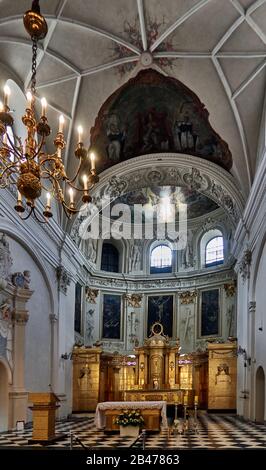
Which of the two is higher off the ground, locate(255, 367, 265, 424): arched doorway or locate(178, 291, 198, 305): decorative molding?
locate(178, 291, 198, 305): decorative molding

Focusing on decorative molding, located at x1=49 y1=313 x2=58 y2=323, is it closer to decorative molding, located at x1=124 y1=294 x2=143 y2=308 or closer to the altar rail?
the altar rail

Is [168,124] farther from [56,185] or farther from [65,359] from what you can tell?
[56,185]

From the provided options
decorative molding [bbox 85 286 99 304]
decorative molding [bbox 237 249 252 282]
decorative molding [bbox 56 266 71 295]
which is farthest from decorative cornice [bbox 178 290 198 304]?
decorative molding [bbox 56 266 71 295]

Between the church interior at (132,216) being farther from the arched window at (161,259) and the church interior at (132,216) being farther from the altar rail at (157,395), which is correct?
the arched window at (161,259)

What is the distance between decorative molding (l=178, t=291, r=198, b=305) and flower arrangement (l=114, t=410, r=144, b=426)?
15.3 m

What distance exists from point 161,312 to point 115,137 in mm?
12079

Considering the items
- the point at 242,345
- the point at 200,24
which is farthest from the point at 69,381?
the point at 200,24

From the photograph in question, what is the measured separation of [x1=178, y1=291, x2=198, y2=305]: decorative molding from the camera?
1150 inches

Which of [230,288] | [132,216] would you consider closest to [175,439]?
[230,288]

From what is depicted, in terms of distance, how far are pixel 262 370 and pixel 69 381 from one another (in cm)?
900

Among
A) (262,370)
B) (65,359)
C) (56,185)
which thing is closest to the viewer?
(56,185)

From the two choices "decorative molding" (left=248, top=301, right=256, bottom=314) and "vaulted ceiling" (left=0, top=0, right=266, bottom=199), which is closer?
"vaulted ceiling" (left=0, top=0, right=266, bottom=199)

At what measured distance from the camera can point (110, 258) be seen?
1222 inches

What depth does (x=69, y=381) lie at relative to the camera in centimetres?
2333
